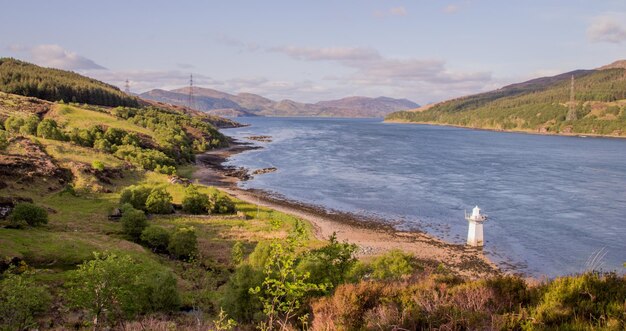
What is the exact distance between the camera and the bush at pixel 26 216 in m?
40.3

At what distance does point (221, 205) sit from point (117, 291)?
4006 cm

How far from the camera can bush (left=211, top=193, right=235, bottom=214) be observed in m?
60.5

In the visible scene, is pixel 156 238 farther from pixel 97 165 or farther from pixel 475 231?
pixel 97 165

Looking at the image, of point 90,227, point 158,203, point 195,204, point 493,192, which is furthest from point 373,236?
point 493,192

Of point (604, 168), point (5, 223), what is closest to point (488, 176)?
point (604, 168)

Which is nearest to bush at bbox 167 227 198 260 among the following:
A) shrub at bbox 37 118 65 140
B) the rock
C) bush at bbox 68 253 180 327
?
bush at bbox 68 253 180 327

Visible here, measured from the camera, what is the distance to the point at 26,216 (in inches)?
1602

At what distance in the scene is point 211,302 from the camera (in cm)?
2991

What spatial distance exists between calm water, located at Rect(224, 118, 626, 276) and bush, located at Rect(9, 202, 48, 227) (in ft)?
138

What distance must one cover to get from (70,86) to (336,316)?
636 ft

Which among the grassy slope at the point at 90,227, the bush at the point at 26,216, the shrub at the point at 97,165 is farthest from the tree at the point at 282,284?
the shrub at the point at 97,165

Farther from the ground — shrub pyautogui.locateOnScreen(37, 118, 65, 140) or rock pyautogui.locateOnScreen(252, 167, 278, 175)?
shrub pyautogui.locateOnScreen(37, 118, 65, 140)

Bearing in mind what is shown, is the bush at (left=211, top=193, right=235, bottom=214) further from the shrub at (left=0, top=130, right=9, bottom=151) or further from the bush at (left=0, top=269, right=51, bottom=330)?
the bush at (left=0, top=269, right=51, bottom=330)

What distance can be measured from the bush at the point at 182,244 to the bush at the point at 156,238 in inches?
63.0
